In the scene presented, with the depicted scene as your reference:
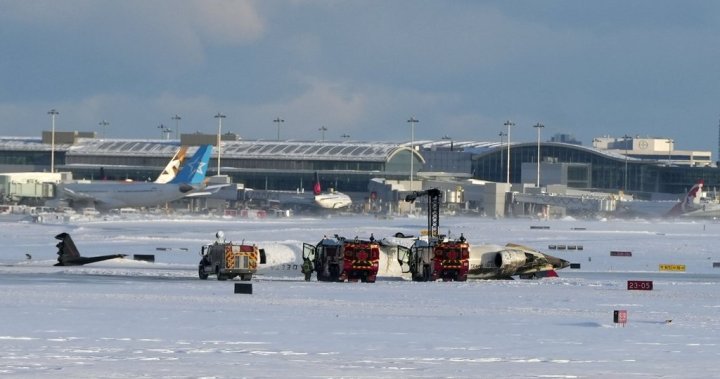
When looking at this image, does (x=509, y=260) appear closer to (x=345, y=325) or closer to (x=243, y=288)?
(x=243, y=288)

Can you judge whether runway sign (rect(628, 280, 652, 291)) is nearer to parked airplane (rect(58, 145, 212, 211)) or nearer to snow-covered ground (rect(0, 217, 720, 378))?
snow-covered ground (rect(0, 217, 720, 378))

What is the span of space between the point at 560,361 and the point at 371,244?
3004 centimetres

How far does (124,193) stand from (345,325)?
430ft

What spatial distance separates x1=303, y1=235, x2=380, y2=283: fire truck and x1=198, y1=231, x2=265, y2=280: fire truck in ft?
9.70

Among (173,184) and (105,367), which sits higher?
(173,184)

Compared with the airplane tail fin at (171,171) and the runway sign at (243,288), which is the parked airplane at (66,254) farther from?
the airplane tail fin at (171,171)

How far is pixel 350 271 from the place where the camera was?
60594 millimetres

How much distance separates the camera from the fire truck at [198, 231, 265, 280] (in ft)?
198

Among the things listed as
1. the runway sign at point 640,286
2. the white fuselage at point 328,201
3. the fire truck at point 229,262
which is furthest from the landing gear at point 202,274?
the white fuselage at point 328,201

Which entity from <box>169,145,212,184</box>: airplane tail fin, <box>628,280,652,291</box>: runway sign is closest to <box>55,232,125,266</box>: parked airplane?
<box>628,280,652,291</box>: runway sign

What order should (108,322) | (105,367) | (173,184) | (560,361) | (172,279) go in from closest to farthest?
(105,367)
(560,361)
(108,322)
(172,279)
(173,184)

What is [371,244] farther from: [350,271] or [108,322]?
[108,322]

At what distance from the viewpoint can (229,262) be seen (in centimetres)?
6041

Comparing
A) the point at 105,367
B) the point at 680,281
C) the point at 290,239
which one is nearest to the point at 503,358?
the point at 105,367
